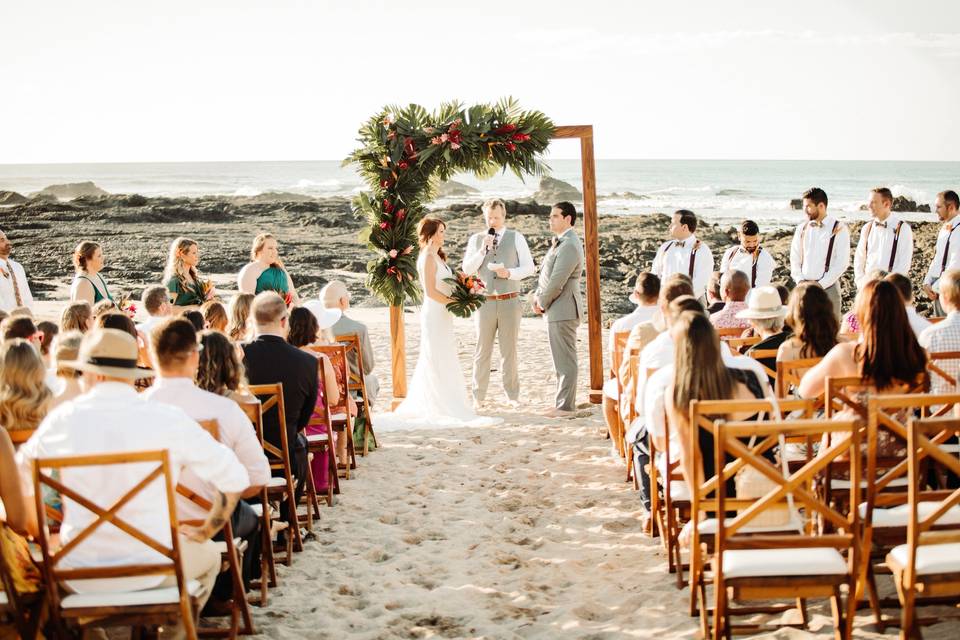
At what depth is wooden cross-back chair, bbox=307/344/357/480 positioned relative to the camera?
282 inches

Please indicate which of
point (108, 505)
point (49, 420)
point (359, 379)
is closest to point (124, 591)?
point (108, 505)

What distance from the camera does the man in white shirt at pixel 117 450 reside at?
3.88 m

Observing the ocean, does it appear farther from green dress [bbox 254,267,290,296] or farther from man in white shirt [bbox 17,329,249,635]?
man in white shirt [bbox 17,329,249,635]

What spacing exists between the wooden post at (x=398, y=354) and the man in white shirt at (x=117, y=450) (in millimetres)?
6321

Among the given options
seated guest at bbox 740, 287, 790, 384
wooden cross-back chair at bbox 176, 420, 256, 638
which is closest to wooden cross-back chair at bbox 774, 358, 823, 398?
seated guest at bbox 740, 287, 790, 384

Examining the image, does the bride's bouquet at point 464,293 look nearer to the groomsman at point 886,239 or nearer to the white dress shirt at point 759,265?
the white dress shirt at point 759,265

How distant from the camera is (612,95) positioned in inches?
2616

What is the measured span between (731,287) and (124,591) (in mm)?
5621

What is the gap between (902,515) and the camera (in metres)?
4.42

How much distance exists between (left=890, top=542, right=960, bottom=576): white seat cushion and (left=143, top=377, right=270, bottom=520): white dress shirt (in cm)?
303

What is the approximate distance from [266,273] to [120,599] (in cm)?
564

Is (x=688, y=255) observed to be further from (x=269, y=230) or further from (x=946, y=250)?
(x=269, y=230)

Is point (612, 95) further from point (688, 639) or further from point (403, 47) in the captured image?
point (688, 639)

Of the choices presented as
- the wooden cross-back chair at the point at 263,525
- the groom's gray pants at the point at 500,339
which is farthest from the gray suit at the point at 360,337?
the wooden cross-back chair at the point at 263,525
